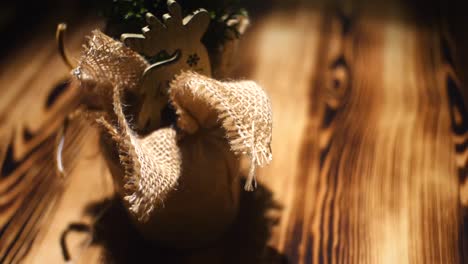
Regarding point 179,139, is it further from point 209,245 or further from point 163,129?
point 209,245

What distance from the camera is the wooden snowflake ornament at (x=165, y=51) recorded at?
53cm

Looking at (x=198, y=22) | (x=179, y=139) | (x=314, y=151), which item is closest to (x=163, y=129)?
(x=179, y=139)

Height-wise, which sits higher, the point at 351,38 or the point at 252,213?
the point at 351,38

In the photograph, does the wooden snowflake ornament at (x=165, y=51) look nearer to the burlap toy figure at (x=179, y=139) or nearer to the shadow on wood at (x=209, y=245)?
the burlap toy figure at (x=179, y=139)

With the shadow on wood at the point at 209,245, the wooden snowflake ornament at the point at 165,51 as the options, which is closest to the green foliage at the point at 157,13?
the wooden snowflake ornament at the point at 165,51

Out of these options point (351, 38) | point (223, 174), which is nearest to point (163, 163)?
point (223, 174)

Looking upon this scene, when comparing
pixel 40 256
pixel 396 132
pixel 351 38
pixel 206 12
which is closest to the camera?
pixel 206 12

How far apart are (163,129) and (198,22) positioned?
128 mm

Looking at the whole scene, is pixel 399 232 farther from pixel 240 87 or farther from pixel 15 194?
pixel 15 194

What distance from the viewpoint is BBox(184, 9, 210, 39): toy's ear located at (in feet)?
1.77

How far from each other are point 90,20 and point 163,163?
0.65m

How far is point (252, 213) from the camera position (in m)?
0.73

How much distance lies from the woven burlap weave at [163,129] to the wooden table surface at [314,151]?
7.5 inches

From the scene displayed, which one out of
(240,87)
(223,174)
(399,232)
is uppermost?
(240,87)
